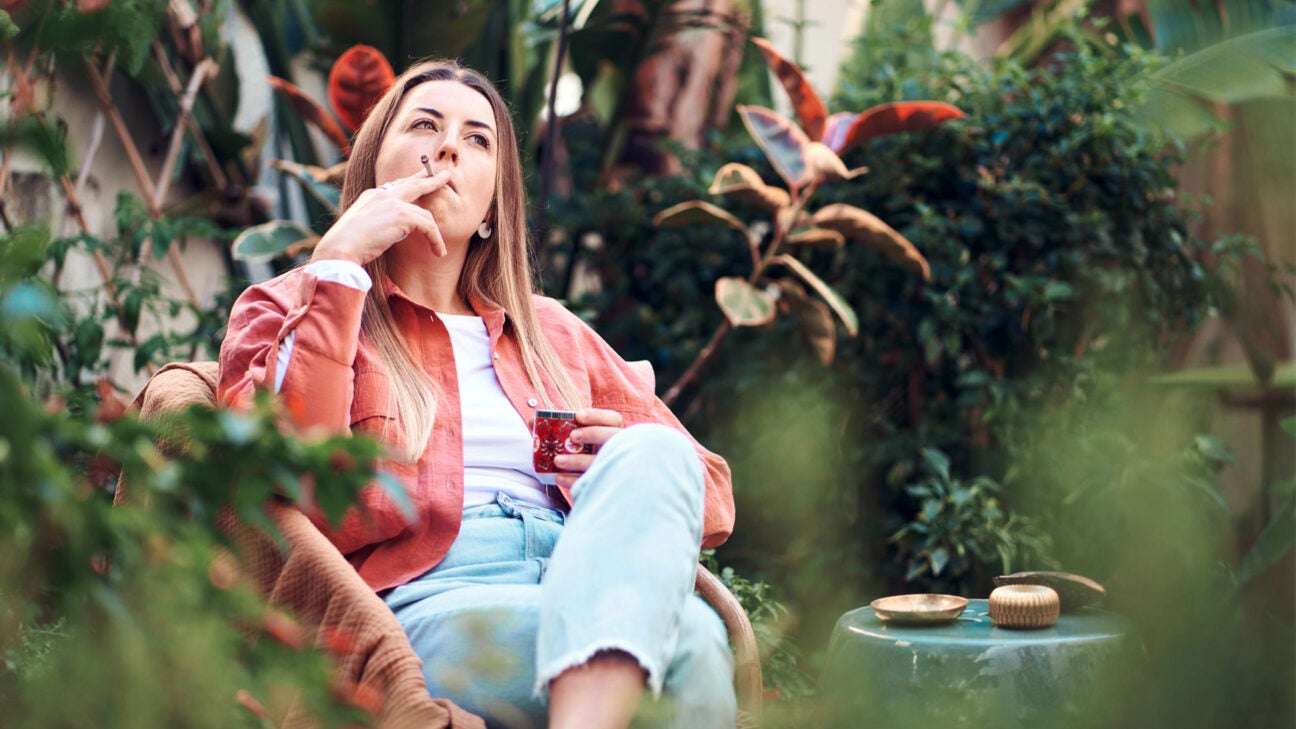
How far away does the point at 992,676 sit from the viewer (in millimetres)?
1956

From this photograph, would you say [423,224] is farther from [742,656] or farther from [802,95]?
[802,95]

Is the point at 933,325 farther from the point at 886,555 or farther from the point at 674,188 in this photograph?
the point at 674,188

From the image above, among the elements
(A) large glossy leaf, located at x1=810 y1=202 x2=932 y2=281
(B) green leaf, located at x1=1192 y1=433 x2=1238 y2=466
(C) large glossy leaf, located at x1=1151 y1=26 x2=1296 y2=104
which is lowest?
(B) green leaf, located at x1=1192 y1=433 x2=1238 y2=466

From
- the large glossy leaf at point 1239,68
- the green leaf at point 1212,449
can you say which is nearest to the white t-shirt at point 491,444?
the green leaf at point 1212,449

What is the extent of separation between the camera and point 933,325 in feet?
11.7

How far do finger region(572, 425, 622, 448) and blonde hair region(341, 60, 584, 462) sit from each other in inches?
10.9

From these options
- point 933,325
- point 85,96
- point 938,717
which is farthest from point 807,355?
point 85,96

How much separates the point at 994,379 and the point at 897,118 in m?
0.82

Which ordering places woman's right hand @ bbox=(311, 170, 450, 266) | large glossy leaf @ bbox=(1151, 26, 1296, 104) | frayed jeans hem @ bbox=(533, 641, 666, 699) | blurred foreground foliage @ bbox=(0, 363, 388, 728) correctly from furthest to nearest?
large glossy leaf @ bbox=(1151, 26, 1296, 104) → woman's right hand @ bbox=(311, 170, 450, 266) → frayed jeans hem @ bbox=(533, 641, 666, 699) → blurred foreground foliage @ bbox=(0, 363, 388, 728)

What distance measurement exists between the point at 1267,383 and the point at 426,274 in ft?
10.5

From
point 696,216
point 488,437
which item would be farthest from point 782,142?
point 488,437

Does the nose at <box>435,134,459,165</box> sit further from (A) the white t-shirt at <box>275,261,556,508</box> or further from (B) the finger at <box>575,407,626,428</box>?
(B) the finger at <box>575,407,626,428</box>

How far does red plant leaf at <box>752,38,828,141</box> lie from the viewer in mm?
3463

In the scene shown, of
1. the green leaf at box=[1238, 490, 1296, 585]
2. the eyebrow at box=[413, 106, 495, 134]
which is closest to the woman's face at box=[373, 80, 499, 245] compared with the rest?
the eyebrow at box=[413, 106, 495, 134]
